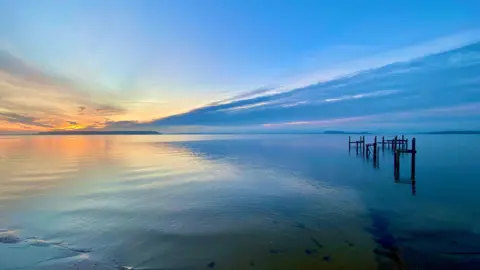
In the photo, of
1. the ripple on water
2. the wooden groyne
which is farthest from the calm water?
the wooden groyne

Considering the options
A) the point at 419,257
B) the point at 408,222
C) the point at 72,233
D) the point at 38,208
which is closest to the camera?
the point at 419,257

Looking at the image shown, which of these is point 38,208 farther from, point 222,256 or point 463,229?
point 463,229

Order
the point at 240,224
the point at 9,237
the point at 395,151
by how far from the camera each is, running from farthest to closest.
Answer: the point at 395,151, the point at 240,224, the point at 9,237

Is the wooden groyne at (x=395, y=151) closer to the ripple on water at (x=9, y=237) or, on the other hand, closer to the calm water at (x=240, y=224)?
the calm water at (x=240, y=224)

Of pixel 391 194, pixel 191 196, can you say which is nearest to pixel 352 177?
pixel 391 194

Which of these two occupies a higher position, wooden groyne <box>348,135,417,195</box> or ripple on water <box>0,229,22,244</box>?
wooden groyne <box>348,135,417,195</box>

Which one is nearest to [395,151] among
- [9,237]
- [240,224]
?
[240,224]

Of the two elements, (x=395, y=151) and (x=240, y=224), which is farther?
(x=395, y=151)

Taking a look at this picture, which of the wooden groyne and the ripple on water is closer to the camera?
the ripple on water

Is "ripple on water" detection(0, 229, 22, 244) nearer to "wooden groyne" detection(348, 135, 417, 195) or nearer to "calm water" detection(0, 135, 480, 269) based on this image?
"calm water" detection(0, 135, 480, 269)

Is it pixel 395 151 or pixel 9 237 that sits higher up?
pixel 395 151

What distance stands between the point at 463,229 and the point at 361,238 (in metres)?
5.53

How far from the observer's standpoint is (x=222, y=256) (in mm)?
10320

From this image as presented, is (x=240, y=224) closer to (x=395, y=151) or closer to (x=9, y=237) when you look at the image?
(x=9, y=237)
